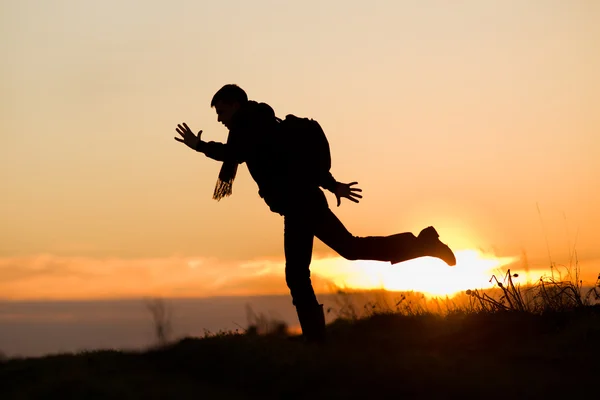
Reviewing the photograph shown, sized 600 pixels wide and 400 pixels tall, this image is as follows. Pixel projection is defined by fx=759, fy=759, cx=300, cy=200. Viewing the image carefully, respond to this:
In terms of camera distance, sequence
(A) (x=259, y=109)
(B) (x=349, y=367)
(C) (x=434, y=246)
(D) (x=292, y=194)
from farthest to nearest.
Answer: (C) (x=434, y=246), (A) (x=259, y=109), (D) (x=292, y=194), (B) (x=349, y=367)

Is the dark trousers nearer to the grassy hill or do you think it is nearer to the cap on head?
the grassy hill

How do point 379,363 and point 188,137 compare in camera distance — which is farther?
point 188,137

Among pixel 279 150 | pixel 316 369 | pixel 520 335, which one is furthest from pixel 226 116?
pixel 520 335

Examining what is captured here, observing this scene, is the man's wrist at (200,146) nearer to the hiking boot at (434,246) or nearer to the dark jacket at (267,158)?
the dark jacket at (267,158)

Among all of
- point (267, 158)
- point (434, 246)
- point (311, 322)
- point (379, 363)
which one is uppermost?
point (267, 158)

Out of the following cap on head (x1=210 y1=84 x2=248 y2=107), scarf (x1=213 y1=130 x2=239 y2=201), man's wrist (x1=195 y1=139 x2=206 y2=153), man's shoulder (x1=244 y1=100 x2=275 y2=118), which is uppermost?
cap on head (x1=210 y1=84 x2=248 y2=107)

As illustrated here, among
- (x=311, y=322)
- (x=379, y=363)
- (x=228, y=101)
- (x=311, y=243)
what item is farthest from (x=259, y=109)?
(x=379, y=363)

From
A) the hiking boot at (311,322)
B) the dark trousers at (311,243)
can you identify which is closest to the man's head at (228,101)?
the dark trousers at (311,243)

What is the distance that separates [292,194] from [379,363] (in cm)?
212

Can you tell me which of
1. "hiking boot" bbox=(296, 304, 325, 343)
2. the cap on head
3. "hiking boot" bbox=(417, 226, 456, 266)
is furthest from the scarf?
"hiking boot" bbox=(417, 226, 456, 266)

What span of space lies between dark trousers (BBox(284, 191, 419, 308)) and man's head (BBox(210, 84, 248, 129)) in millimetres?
1145

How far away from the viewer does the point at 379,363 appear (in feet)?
18.4

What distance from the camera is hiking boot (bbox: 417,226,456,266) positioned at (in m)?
7.70

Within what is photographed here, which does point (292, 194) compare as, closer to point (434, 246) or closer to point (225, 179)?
point (225, 179)
